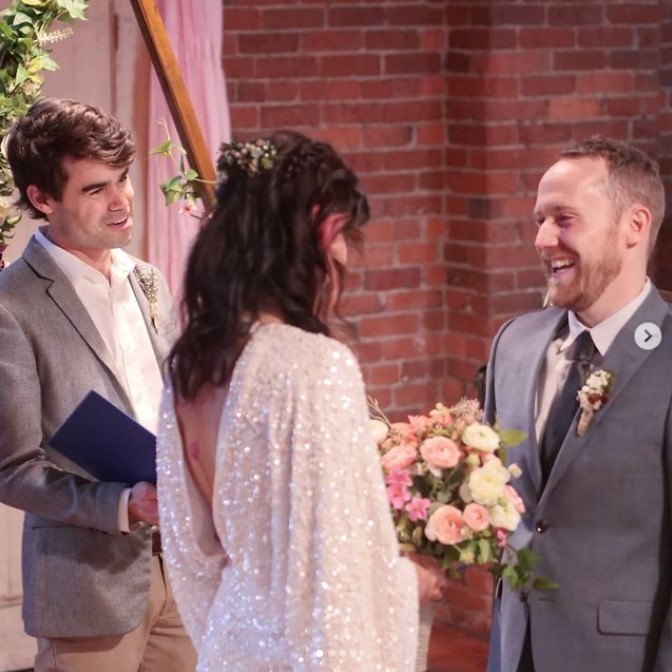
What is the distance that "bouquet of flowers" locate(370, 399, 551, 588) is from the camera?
256 cm

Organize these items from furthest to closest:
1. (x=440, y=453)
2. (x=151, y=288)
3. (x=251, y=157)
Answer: (x=151, y=288)
(x=440, y=453)
(x=251, y=157)

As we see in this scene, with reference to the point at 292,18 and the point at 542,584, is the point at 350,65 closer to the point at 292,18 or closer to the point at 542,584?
the point at 292,18

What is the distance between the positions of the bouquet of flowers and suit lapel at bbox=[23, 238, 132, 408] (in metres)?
0.68

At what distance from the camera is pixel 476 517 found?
2561mm

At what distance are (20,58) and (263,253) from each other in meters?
1.48

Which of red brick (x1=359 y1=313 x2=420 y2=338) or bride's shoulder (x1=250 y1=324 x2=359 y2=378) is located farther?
red brick (x1=359 y1=313 x2=420 y2=338)

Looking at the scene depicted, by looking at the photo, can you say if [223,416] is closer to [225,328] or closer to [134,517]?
[225,328]

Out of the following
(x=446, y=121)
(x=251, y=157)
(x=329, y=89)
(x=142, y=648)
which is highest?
(x=329, y=89)

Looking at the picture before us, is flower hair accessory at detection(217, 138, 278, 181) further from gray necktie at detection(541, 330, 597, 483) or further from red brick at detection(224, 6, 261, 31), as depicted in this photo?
red brick at detection(224, 6, 261, 31)

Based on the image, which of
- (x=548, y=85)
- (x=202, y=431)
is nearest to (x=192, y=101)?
(x=548, y=85)

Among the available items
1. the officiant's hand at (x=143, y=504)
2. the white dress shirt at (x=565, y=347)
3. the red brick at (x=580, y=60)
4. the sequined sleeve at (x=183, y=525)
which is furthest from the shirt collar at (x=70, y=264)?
the red brick at (x=580, y=60)

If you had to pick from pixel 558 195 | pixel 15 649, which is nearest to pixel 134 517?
pixel 558 195

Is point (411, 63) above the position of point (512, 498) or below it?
above

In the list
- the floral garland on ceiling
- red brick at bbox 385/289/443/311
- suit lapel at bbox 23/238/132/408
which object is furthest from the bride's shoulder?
red brick at bbox 385/289/443/311
